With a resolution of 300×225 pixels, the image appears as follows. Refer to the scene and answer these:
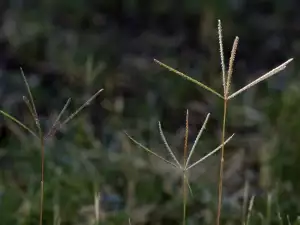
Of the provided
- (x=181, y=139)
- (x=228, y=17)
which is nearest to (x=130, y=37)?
(x=228, y=17)

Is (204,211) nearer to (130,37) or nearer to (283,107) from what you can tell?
(283,107)

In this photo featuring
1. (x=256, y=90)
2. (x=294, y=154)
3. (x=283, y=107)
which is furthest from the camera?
(x=256, y=90)

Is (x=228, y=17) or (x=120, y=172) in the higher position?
(x=228, y=17)

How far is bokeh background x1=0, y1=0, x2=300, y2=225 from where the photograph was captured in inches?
68.9

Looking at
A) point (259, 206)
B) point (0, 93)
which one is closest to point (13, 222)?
point (259, 206)

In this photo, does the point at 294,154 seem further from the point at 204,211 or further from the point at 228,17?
the point at 228,17

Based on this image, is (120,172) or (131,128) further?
(131,128)

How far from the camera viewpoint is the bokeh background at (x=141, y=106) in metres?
1.75

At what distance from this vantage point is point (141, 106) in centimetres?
234

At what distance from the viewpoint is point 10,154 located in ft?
6.57

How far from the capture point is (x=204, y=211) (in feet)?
5.63

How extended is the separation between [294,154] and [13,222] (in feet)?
2.09

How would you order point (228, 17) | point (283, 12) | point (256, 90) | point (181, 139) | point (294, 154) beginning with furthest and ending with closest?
point (283, 12), point (228, 17), point (256, 90), point (181, 139), point (294, 154)

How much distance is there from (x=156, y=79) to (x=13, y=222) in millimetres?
994
